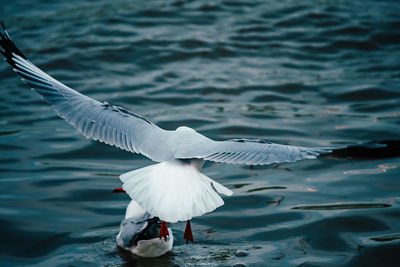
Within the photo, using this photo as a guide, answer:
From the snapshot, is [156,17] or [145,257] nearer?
[145,257]

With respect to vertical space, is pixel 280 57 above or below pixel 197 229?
above

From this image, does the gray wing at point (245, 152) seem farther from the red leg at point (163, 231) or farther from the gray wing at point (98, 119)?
the red leg at point (163, 231)

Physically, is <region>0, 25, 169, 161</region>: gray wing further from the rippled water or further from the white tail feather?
the rippled water

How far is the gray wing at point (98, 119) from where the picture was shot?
3.86 meters

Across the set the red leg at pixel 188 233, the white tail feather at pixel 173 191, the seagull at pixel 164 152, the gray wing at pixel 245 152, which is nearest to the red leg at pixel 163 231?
the seagull at pixel 164 152

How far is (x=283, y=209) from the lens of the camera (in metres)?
4.57

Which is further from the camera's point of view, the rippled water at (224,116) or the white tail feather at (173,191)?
the rippled water at (224,116)

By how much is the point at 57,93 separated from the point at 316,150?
2.06 metres

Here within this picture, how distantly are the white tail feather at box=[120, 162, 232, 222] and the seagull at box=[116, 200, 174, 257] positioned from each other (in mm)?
543

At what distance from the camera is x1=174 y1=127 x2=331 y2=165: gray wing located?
3.41 m

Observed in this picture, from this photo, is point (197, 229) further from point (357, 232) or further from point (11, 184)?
point (11, 184)

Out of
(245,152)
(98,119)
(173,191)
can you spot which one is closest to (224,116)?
(98,119)

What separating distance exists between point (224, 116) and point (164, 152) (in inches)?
144

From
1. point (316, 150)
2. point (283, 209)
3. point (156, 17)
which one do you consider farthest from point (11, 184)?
point (156, 17)
